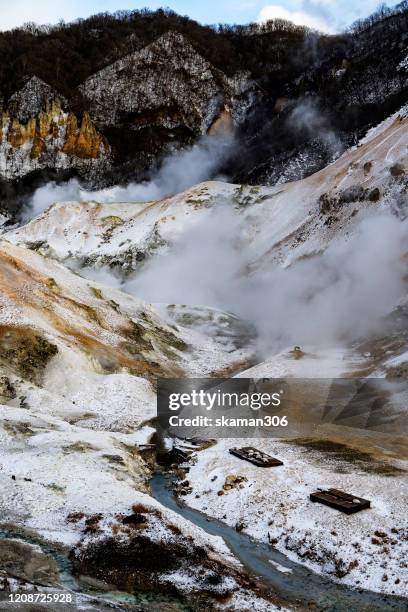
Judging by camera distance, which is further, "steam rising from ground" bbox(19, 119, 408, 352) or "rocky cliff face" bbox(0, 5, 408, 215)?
"rocky cliff face" bbox(0, 5, 408, 215)

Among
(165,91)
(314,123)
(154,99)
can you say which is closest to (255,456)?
(314,123)

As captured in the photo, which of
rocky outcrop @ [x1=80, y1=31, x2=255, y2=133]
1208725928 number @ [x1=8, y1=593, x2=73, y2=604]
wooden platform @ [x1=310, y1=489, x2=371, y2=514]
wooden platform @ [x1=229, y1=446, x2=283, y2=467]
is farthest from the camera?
rocky outcrop @ [x1=80, y1=31, x2=255, y2=133]

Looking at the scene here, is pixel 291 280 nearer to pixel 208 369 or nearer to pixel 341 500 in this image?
pixel 208 369

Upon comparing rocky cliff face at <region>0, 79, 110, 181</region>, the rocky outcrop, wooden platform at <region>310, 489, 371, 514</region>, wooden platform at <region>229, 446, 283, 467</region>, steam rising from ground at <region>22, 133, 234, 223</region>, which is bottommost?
wooden platform at <region>310, 489, 371, 514</region>

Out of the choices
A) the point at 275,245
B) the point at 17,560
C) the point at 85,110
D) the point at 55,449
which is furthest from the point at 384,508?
the point at 85,110

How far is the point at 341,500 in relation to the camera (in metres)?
22.5

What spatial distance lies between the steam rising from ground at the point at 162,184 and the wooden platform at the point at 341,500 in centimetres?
13785

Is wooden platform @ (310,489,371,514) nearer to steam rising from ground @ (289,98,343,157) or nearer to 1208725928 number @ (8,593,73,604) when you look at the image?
1208725928 number @ (8,593,73,604)

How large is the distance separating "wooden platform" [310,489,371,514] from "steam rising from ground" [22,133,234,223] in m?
138

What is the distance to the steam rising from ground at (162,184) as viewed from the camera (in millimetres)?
158625

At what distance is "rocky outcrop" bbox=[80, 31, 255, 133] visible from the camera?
182m


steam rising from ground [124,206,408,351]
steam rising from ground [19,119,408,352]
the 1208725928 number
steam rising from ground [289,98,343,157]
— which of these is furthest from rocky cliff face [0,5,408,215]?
the 1208725928 number

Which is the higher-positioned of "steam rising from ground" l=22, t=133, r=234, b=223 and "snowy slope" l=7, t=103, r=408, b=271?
"steam rising from ground" l=22, t=133, r=234, b=223

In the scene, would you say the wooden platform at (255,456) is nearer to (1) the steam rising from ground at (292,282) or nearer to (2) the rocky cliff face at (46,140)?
(1) the steam rising from ground at (292,282)
